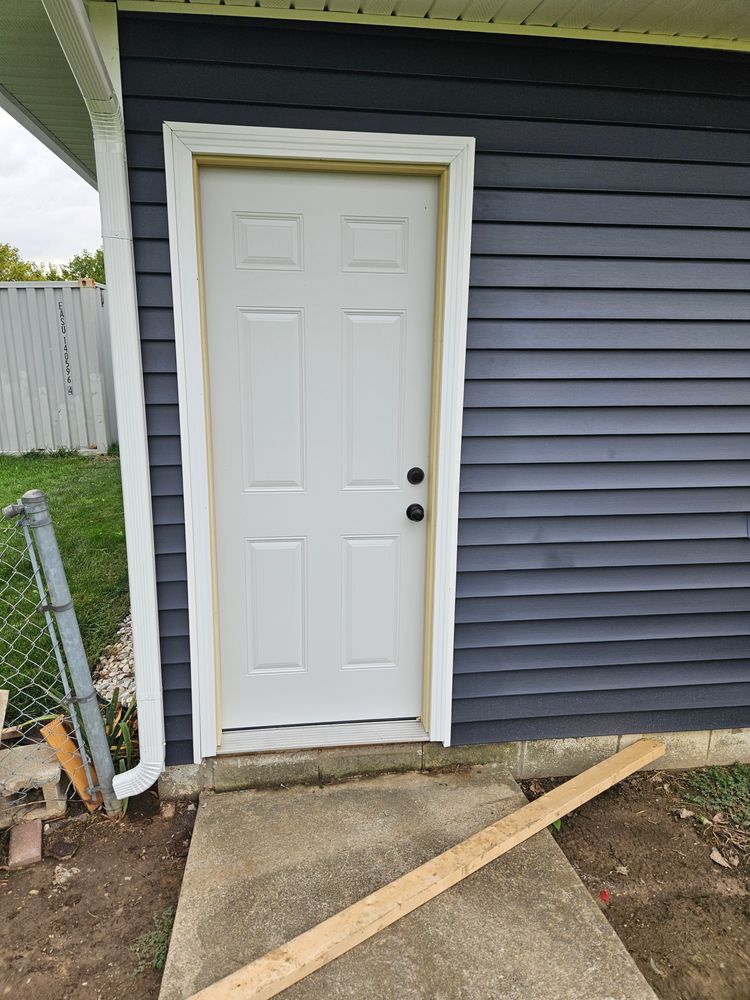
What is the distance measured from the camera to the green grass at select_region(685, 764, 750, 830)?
237cm

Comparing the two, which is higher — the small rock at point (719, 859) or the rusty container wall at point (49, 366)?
the rusty container wall at point (49, 366)

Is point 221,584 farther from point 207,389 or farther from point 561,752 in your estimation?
point 561,752

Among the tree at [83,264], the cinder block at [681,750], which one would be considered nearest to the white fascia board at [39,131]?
the cinder block at [681,750]

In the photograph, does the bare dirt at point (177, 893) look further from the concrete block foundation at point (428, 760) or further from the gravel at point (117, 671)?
the gravel at point (117, 671)

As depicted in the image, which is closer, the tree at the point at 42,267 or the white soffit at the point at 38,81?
the white soffit at the point at 38,81

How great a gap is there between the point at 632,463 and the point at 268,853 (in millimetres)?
1861

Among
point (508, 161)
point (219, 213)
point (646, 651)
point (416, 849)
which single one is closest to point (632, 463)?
point (646, 651)

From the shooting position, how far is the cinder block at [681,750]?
8.45ft

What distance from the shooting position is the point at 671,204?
2.12 meters

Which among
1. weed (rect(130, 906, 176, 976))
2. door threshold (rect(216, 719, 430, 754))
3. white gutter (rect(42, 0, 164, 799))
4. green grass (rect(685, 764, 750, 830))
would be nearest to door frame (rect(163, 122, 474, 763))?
door threshold (rect(216, 719, 430, 754))

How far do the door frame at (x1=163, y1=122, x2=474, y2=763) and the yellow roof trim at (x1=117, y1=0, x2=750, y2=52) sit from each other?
0.98 feet

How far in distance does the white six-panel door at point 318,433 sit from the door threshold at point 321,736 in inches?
1.5

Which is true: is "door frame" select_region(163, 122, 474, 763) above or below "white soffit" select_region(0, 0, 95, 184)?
below

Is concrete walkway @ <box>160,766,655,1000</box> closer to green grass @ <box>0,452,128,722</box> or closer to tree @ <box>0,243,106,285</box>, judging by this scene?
green grass @ <box>0,452,128,722</box>
